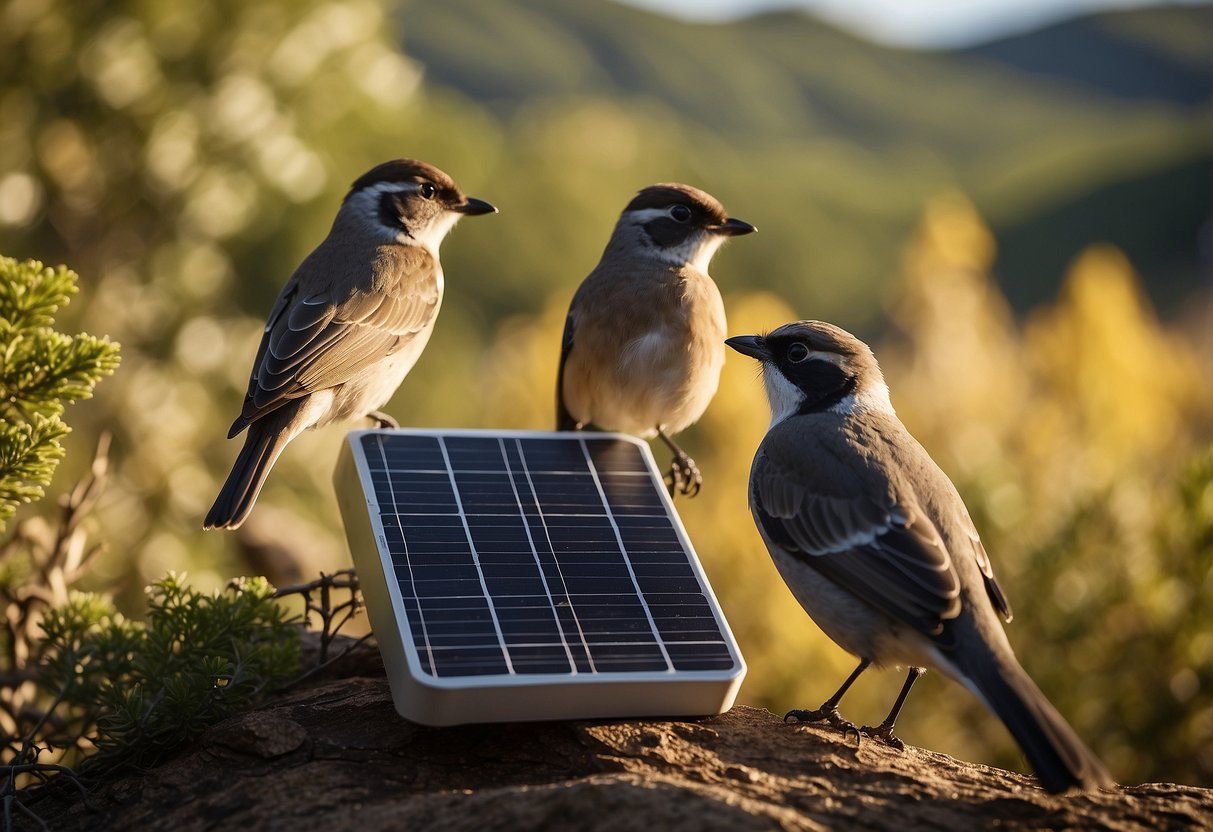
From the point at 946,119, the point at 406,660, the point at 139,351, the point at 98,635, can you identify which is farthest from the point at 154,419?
the point at 946,119

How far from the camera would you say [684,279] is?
17.9 ft

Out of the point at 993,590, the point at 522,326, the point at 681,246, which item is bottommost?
the point at 522,326

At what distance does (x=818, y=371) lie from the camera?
479cm

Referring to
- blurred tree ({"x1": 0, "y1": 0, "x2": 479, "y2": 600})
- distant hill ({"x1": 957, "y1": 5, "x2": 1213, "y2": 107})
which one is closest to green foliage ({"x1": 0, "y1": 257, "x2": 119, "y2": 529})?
blurred tree ({"x1": 0, "y1": 0, "x2": 479, "y2": 600})

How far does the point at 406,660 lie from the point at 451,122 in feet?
41.1

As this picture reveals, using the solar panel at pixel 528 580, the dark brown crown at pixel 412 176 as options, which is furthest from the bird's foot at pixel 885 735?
the dark brown crown at pixel 412 176

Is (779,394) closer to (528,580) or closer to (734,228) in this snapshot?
(734,228)

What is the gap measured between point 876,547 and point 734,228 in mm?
2038

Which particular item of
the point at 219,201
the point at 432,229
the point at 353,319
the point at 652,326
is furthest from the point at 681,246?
the point at 219,201

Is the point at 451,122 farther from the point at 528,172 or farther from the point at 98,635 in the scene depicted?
the point at 98,635

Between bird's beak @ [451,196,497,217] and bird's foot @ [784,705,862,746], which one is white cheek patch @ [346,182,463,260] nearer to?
bird's beak @ [451,196,497,217]

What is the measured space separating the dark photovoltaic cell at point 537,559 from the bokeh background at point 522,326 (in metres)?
3.27

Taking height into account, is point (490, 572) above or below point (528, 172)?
above

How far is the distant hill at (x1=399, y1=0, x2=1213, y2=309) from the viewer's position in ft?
69.7
